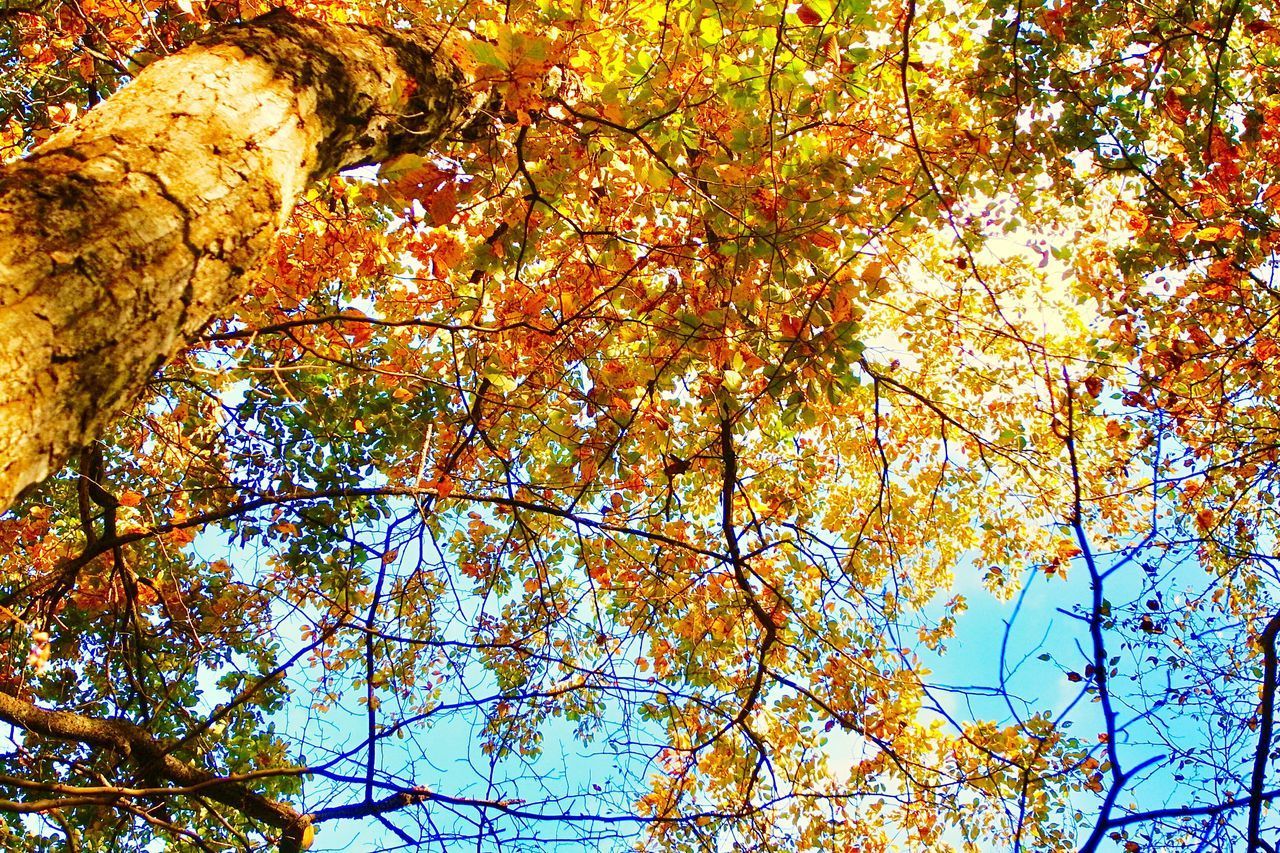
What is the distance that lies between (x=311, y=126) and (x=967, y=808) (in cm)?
368

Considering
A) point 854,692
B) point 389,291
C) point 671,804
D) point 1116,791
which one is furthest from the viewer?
point 389,291

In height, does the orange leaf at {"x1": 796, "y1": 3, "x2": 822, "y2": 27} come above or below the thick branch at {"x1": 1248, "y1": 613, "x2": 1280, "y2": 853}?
above

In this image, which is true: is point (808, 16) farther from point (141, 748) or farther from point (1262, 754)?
point (141, 748)

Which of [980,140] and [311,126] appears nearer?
[311,126]

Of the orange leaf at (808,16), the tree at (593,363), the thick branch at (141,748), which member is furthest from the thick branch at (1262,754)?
the thick branch at (141,748)

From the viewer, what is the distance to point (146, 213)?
114 cm

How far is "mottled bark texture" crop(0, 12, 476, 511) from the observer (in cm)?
94

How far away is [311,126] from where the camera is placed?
166 centimetres

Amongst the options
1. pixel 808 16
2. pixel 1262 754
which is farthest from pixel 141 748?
pixel 808 16

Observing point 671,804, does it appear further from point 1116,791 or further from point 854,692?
point 1116,791

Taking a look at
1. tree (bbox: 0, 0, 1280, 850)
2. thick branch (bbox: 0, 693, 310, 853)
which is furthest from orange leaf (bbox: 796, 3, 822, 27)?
thick branch (bbox: 0, 693, 310, 853)

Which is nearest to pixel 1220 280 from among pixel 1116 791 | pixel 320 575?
pixel 1116 791

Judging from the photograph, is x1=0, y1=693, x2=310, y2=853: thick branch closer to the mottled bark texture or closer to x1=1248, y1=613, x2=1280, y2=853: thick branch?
the mottled bark texture

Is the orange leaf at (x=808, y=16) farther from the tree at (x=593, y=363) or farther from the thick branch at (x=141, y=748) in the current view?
the thick branch at (x=141, y=748)
